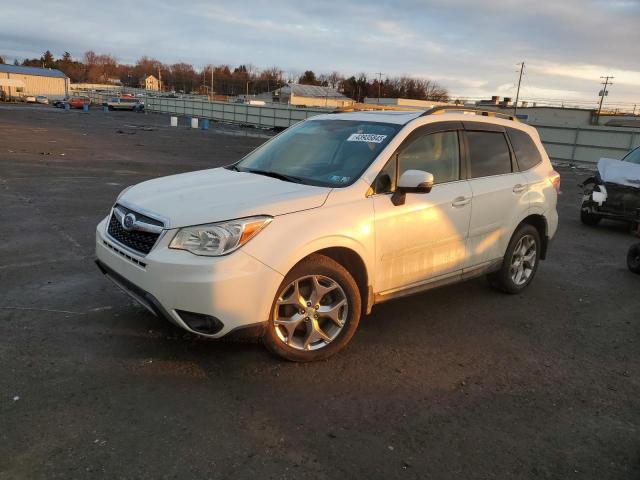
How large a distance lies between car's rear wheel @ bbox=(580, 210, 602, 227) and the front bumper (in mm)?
8188

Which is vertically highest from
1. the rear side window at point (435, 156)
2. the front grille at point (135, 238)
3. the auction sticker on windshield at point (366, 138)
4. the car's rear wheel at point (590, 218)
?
the auction sticker on windshield at point (366, 138)

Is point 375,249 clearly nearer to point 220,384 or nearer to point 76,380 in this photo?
point 220,384

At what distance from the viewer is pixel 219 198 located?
3660mm

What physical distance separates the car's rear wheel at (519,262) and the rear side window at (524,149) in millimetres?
667

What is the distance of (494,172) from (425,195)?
46.2 inches

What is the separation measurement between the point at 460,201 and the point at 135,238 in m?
2.73

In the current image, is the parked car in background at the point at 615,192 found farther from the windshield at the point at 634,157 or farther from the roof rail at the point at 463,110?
the roof rail at the point at 463,110

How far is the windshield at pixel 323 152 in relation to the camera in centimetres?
414

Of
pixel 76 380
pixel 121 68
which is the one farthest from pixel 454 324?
pixel 121 68

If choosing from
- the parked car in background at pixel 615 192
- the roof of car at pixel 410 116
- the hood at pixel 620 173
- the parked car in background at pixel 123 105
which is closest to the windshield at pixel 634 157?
the parked car in background at pixel 615 192

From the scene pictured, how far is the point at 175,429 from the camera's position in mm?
2973

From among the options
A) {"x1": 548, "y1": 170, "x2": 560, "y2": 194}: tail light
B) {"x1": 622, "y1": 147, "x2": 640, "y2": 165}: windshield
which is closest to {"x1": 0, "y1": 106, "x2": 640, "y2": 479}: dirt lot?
{"x1": 548, "y1": 170, "x2": 560, "y2": 194}: tail light

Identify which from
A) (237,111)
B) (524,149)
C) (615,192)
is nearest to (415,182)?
(524,149)

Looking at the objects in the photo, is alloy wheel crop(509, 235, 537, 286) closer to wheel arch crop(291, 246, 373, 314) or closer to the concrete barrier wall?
wheel arch crop(291, 246, 373, 314)
